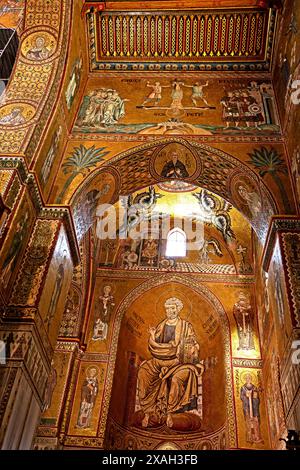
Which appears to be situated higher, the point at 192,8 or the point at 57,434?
the point at 192,8

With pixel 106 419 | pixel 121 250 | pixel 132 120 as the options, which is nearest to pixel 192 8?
pixel 132 120

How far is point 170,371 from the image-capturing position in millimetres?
12633

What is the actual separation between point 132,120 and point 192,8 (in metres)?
2.89

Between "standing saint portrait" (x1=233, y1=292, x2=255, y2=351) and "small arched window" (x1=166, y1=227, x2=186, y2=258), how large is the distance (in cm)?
225

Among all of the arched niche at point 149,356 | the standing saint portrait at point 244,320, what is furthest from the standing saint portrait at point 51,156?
the standing saint portrait at point 244,320

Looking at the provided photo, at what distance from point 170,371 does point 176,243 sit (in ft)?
12.4

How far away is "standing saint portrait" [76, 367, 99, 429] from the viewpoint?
34.7 feet

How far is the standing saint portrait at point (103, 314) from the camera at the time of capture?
39.6 feet

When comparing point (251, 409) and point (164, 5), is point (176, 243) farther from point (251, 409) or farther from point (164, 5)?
point (164, 5)

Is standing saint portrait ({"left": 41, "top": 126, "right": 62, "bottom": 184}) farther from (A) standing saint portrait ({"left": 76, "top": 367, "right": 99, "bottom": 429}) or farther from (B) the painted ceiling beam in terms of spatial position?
(A) standing saint portrait ({"left": 76, "top": 367, "right": 99, "bottom": 429})

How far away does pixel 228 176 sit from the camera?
919 cm

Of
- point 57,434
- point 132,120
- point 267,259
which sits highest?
point 132,120

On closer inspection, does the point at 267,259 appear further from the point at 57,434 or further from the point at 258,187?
the point at 57,434

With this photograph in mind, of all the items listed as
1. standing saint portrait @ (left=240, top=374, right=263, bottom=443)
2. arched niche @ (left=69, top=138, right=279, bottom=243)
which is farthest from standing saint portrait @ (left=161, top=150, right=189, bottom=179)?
standing saint portrait @ (left=240, top=374, right=263, bottom=443)
